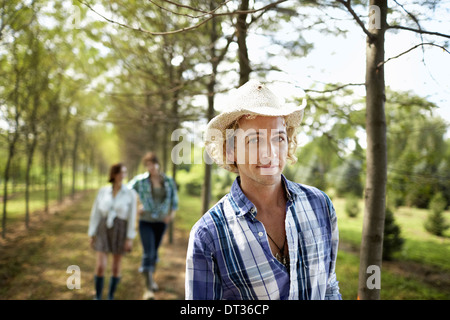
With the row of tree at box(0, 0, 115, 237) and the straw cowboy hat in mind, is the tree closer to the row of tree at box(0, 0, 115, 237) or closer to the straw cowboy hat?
the straw cowboy hat

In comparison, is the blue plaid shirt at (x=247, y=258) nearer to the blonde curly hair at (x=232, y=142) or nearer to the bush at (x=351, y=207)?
the blonde curly hair at (x=232, y=142)

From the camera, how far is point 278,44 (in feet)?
12.8

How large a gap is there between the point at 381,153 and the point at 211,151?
50.3 inches

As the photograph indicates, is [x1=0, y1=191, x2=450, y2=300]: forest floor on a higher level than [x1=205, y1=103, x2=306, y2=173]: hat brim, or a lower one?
lower

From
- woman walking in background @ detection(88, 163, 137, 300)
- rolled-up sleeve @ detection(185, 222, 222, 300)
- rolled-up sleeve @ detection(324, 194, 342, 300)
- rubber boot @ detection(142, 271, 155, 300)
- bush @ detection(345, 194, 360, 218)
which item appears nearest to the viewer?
rolled-up sleeve @ detection(185, 222, 222, 300)

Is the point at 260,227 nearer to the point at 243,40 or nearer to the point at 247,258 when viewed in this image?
the point at 247,258

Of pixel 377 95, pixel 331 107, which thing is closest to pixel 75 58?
pixel 331 107

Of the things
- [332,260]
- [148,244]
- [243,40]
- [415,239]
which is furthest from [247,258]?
[415,239]

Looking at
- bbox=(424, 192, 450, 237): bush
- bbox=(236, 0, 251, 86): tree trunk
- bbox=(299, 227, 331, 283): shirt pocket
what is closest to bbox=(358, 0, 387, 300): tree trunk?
bbox=(299, 227, 331, 283): shirt pocket

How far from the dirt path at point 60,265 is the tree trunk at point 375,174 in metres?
3.77

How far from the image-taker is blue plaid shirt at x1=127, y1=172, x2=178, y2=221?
16.1ft

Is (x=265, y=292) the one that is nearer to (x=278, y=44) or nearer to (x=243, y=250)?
(x=243, y=250)

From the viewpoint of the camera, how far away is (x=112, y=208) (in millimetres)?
4516

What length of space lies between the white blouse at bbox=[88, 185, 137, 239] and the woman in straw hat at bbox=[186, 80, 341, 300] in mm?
3383
